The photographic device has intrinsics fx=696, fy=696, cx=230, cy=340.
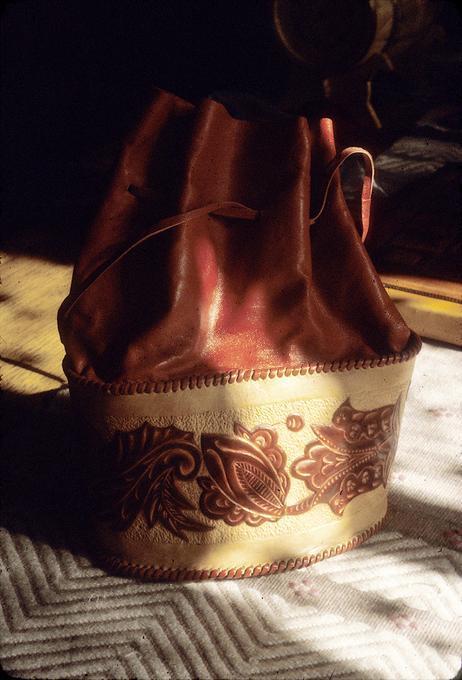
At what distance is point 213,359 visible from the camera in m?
0.75

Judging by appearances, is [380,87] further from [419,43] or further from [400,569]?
[400,569]

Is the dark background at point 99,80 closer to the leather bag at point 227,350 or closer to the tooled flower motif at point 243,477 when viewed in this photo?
the leather bag at point 227,350

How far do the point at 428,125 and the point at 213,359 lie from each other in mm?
2184

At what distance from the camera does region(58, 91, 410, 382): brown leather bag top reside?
0.75m

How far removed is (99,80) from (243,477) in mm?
2147

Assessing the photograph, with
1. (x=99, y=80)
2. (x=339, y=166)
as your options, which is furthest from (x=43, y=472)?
(x=99, y=80)

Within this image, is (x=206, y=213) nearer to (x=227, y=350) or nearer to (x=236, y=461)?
(x=227, y=350)

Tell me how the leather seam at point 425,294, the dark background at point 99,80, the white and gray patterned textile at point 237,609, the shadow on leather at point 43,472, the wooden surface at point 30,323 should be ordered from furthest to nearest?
1. the dark background at point 99,80
2. the leather seam at point 425,294
3. the wooden surface at point 30,323
4. the shadow on leather at point 43,472
5. the white and gray patterned textile at point 237,609

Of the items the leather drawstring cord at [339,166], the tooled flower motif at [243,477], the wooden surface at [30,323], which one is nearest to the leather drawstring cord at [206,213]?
the leather drawstring cord at [339,166]

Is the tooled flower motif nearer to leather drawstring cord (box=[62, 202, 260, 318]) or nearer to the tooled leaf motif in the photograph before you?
the tooled leaf motif

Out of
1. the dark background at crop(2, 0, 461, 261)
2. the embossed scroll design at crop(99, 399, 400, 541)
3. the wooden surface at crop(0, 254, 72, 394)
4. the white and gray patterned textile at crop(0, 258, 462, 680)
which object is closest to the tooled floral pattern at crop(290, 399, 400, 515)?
the embossed scroll design at crop(99, 399, 400, 541)

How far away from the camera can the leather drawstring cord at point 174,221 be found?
2.42 feet

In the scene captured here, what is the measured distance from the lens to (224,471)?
75 centimetres

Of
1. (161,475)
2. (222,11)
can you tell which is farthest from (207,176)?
(222,11)
